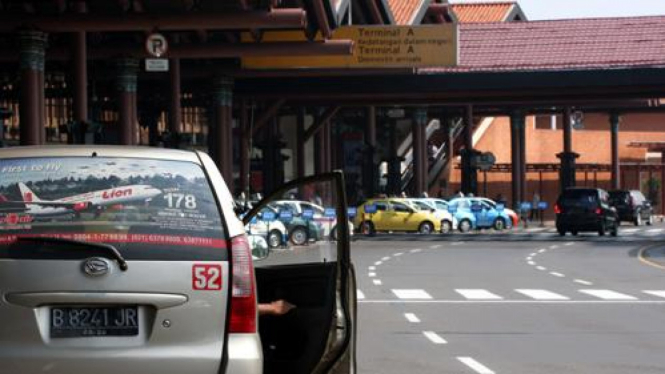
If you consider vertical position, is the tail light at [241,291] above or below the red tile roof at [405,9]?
below

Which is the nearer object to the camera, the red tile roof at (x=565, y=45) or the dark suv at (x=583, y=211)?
the dark suv at (x=583, y=211)

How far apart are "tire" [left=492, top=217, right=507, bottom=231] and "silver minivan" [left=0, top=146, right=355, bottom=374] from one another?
183ft

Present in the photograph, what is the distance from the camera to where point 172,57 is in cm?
4253

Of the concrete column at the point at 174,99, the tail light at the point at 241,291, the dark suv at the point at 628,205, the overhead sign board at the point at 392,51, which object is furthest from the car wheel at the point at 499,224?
the tail light at the point at 241,291

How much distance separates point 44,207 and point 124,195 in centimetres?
39

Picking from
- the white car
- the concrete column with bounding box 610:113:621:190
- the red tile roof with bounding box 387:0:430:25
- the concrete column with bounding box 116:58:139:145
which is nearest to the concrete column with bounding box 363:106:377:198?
the red tile roof with bounding box 387:0:430:25

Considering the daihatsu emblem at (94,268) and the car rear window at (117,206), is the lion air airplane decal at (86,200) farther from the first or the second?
the daihatsu emblem at (94,268)

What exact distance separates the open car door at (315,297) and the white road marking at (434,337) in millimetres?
6402

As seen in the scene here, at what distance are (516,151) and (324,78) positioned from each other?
23.6 m

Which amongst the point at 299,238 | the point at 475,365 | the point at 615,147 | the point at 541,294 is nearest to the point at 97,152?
the point at 299,238

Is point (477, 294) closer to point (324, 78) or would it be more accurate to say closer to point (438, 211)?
point (324, 78)

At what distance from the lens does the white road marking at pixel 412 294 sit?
880 inches

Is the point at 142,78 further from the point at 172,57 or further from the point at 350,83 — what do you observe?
the point at 172,57

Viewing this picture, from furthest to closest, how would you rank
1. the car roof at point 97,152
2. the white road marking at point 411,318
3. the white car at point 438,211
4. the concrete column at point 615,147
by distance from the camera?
the concrete column at point 615,147 < the white car at point 438,211 < the white road marking at point 411,318 < the car roof at point 97,152
